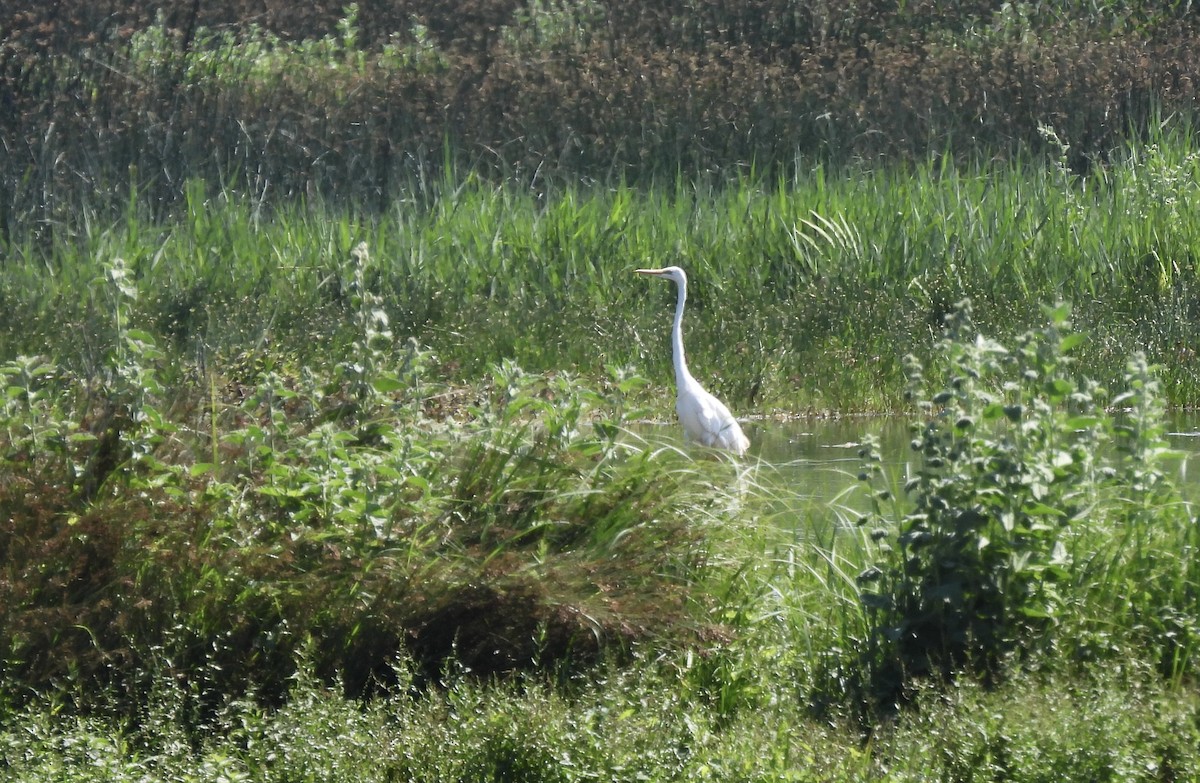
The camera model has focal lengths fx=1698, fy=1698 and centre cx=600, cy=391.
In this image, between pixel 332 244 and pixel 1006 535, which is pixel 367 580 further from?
pixel 332 244

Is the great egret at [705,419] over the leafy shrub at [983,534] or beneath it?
beneath

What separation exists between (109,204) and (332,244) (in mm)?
2354

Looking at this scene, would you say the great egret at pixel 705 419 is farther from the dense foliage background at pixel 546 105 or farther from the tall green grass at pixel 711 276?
the dense foliage background at pixel 546 105

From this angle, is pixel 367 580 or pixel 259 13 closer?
pixel 367 580

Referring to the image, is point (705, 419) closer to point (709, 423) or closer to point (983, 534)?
point (709, 423)

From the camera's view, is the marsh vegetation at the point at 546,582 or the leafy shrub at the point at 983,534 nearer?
the marsh vegetation at the point at 546,582

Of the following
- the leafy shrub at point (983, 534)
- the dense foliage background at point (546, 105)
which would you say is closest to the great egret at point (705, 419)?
the leafy shrub at point (983, 534)

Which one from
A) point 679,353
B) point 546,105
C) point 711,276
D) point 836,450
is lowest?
point 836,450

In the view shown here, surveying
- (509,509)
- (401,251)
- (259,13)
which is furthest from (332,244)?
(259,13)

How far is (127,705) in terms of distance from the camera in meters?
5.18

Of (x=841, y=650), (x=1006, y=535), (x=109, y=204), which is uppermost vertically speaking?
(x=1006, y=535)

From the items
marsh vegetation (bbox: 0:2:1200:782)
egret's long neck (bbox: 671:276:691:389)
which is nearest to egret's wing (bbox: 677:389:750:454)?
egret's long neck (bbox: 671:276:691:389)

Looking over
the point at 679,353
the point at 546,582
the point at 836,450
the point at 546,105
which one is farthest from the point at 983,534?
the point at 546,105

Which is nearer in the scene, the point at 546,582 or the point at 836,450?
the point at 546,582
